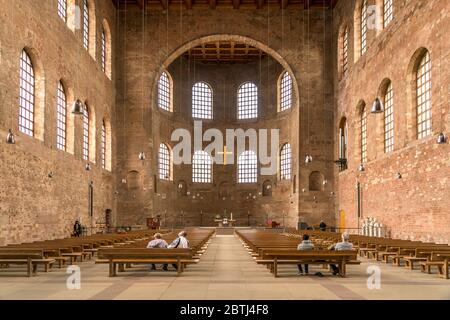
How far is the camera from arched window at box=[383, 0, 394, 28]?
25952mm

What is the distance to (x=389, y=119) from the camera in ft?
86.8

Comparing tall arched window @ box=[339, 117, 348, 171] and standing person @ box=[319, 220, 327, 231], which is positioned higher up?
tall arched window @ box=[339, 117, 348, 171]

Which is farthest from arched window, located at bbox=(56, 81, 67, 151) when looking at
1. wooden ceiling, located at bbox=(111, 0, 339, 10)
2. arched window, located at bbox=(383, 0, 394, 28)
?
arched window, located at bbox=(383, 0, 394, 28)

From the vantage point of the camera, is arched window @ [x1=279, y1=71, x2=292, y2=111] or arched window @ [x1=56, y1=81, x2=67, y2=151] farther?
arched window @ [x1=279, y1=71, x2=292, y2=111]

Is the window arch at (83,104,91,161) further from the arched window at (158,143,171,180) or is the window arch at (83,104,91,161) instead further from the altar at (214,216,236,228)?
the altar at (214,216,236,228)

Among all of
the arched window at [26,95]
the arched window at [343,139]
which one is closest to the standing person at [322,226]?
the arched window at [343,139]

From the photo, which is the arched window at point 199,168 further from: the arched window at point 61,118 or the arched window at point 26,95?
the arched window at point 26,95

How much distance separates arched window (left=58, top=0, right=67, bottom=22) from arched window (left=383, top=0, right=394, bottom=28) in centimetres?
1565

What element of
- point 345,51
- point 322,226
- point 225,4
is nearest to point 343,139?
point 345,51

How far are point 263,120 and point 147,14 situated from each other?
15.1 meters

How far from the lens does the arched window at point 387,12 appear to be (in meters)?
26.0

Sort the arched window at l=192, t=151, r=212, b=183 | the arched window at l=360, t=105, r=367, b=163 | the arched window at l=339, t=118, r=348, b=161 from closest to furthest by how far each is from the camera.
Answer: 1. the arched window at l=360, t=105, r=367, b=163
2. the arched window at l=339, t=118, r=348, b=161
3. the arched window at l=192, t=151, r=212, b=183

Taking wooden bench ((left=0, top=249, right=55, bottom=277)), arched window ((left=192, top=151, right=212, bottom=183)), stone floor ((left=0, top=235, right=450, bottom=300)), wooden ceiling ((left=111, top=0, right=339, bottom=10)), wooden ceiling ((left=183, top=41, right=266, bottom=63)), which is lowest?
stone floor ((left=0, top=235, right=450, bottom=300))

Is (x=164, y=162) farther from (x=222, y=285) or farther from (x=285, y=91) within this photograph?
(x=222, y=285)
